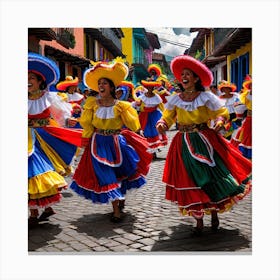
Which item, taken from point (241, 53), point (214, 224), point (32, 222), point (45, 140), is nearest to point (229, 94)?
point (241, 53)

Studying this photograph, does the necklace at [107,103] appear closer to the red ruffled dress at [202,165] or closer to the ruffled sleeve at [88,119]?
the ruffled sleeve at [88,119]

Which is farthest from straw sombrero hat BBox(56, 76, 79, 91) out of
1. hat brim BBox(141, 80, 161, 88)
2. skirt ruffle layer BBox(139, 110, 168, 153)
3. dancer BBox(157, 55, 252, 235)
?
dancer BBox(157, 55, 252, 235)

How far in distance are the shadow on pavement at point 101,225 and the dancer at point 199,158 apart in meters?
0.74

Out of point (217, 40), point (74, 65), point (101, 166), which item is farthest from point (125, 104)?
point (74, 65)

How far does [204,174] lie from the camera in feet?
15.6

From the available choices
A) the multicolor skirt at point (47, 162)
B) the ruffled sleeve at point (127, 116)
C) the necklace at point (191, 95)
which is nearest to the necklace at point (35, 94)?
the multicolor skirt at point (47, 162)

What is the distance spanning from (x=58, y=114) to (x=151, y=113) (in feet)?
15.9

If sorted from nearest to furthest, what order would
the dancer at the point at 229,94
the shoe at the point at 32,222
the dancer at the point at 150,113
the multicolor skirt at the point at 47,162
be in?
the multicolor skirt at the point at 47,162 < the shoe at the point at 32,222 < the dancer at the point at 229,94 < the dancer at the point at 150,113

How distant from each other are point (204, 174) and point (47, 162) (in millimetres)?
1648

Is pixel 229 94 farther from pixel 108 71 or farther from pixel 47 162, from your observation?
pixel 47 162

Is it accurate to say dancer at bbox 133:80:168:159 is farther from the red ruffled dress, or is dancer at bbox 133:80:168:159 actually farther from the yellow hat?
the red ruffled dress

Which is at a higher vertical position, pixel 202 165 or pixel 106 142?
pixel 106 142

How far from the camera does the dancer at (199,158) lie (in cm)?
475
